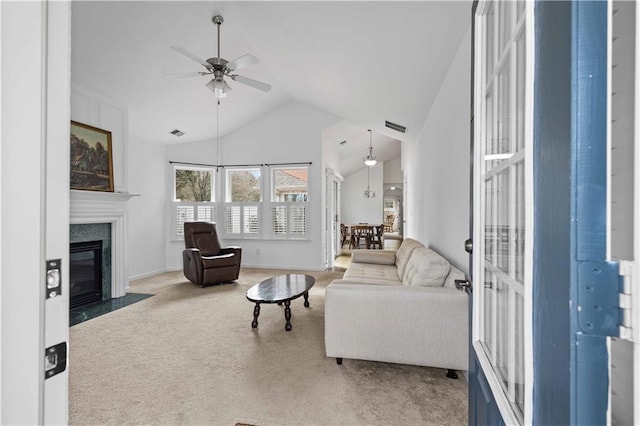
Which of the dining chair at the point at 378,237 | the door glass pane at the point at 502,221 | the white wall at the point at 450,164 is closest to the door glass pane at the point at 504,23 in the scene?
the door glass pane at the point at 502,221

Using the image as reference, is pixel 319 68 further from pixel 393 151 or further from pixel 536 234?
pixel 393 151

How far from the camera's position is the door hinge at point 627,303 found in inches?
17.4

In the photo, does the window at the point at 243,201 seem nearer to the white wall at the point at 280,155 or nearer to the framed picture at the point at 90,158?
the white wall at the point at 280,155

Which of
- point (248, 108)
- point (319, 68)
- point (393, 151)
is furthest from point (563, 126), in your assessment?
point (393, 151)

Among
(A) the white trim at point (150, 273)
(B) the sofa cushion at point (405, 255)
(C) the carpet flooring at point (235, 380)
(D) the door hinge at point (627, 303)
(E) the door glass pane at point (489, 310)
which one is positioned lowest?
(C) the carpet flooring at point (235, 380)

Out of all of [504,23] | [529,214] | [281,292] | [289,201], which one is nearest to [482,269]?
[529,214]

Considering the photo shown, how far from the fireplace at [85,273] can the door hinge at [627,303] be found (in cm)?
474

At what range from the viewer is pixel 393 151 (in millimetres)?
9844

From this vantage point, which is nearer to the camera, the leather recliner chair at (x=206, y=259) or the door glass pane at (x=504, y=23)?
the door glass pane at (x=504, y=23)

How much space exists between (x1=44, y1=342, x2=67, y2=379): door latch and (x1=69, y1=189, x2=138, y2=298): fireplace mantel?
3.93 metres

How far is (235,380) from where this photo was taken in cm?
213

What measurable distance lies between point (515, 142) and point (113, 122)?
16.0 ft

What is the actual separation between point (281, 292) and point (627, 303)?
9.39 ft

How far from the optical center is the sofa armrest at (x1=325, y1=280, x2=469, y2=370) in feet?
6.73
